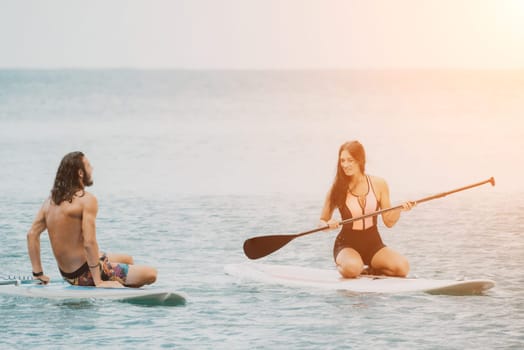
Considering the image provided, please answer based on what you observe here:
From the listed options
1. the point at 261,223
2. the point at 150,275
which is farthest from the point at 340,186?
the point at 261,223

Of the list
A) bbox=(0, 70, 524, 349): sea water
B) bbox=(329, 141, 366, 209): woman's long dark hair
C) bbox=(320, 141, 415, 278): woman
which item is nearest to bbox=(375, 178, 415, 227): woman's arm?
bbox=(320, 141, 415, 278): woman

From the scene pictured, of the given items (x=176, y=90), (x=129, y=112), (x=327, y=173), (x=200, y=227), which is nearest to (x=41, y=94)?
(x=176, y=90)

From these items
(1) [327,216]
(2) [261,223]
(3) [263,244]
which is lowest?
(3) [263,244]

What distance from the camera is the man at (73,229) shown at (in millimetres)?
6129

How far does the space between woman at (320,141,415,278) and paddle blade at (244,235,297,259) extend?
0.34 metres

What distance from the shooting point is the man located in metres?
6.13

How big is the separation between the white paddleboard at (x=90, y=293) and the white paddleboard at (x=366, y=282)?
2.27 ft

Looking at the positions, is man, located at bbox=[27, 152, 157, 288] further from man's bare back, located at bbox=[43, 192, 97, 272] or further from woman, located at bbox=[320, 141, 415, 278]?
woman, located at bbox=[320, 141, 415, 278]

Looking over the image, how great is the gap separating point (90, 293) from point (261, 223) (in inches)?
128

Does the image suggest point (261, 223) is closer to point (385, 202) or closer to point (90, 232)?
point (385, 202)

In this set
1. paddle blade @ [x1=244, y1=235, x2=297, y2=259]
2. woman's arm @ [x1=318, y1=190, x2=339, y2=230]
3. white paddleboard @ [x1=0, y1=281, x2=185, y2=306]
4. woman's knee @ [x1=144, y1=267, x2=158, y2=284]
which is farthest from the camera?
paddle blade @ [x1=244, y1=235, x2=297, y2=259]

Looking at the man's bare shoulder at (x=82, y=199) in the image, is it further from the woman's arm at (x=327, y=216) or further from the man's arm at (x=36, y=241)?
the woman's arm at (x=327, y=216)

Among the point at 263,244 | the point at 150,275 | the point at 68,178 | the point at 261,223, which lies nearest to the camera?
the point at 68,178

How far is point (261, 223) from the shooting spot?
31.0ft
